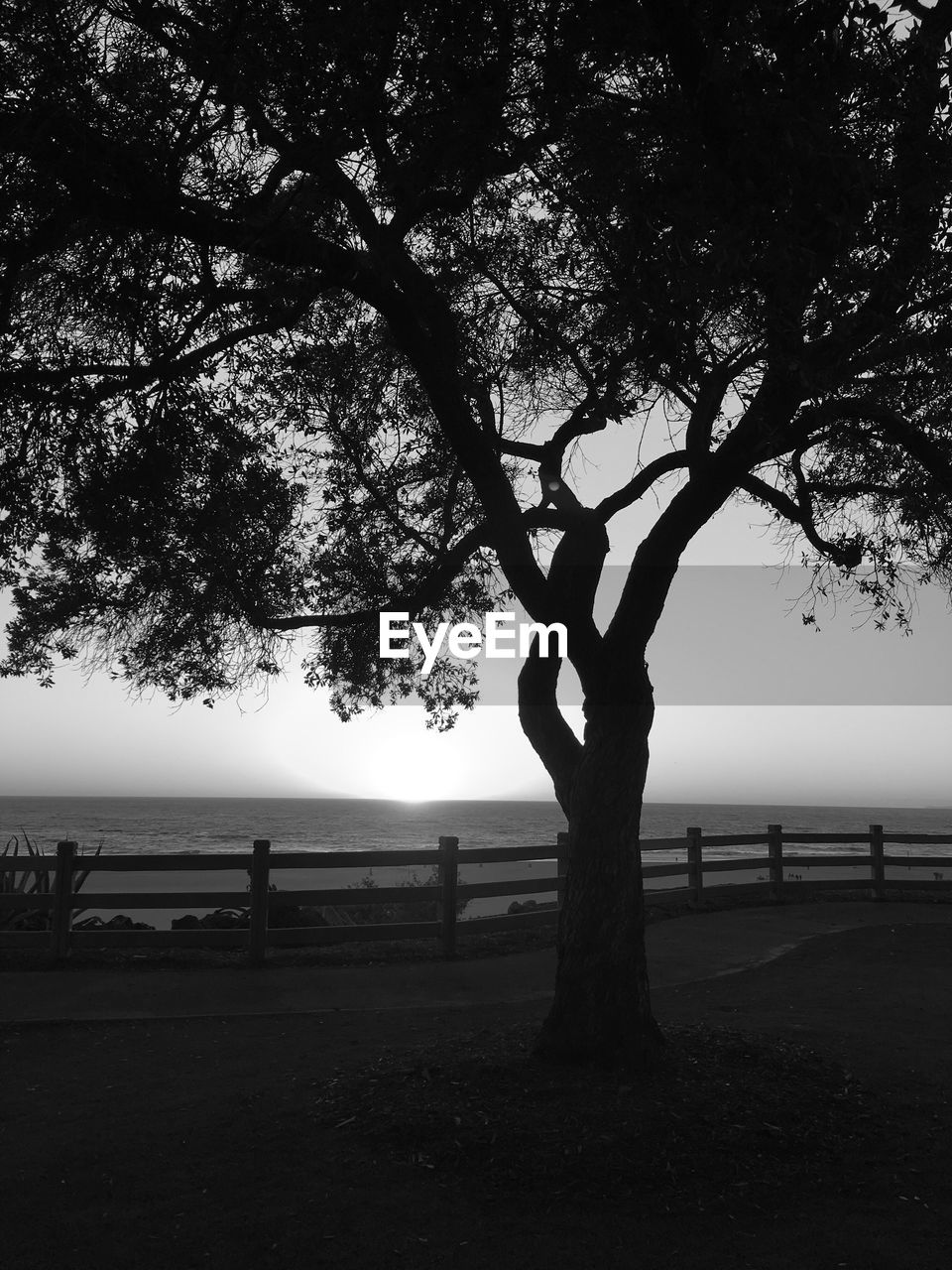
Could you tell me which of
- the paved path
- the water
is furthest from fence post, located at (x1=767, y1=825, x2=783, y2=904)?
the water

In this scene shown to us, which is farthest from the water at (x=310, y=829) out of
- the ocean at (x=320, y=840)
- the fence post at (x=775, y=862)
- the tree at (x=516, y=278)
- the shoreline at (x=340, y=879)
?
the tree at (x=516, y=278)

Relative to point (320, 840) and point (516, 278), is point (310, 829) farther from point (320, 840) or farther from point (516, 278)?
point (516, 278)

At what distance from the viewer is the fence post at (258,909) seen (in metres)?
12.0

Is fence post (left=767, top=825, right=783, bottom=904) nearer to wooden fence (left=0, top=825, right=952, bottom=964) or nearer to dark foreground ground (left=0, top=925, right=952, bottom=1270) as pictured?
wooden fence (left=0, top=825, right=952, bottom=964)

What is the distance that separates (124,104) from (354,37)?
179cm

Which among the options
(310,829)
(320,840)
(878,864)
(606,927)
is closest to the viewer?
(606,927)

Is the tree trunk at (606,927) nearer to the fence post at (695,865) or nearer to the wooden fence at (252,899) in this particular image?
the wooden fence at (252,899)

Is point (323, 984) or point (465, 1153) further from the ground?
point (465, 1153)

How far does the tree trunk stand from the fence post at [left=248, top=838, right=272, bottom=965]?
5555 mm

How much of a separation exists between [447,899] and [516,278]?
7.48 meters

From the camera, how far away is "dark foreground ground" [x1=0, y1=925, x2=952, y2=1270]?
4738 mm

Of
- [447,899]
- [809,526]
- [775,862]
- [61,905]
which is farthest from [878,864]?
[61,905]

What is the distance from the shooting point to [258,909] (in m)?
12.0

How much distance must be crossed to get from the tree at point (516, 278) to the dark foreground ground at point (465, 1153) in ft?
3.34
